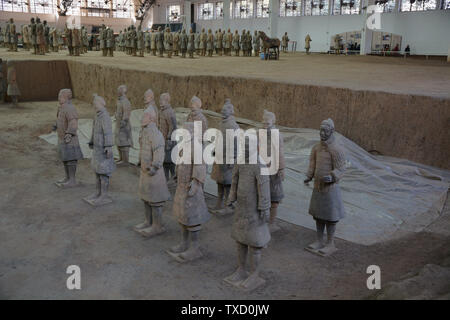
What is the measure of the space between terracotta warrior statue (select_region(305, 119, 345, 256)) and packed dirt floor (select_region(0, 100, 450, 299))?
0.39m

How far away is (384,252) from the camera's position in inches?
163

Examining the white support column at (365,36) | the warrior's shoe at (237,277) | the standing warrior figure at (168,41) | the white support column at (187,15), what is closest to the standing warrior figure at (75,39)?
the standing warrior figure at (168,41)

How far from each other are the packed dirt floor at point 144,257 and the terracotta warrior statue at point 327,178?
0.39 meters

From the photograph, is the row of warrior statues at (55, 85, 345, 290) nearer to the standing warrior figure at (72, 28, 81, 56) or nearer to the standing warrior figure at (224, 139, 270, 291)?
the standing warrior figure at (224, 139, 270, 291)

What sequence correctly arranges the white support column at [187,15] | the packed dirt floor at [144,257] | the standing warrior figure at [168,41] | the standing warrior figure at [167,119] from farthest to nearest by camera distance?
the white support column at [187,15] → the standing warrior figure at [168,41] → the standing warrior figure at [167,119] → the packed dirt floor at [144,257]

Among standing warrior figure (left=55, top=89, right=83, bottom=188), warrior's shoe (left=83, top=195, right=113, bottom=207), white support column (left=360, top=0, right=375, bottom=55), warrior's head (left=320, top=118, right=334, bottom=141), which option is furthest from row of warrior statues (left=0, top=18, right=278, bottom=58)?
warrior's head (left=320, top=118, right=334, bottom=141)

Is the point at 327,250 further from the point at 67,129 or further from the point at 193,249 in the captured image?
the point at 67,129

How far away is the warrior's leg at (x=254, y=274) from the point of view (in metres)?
3.49

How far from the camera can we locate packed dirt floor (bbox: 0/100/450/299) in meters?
3.47

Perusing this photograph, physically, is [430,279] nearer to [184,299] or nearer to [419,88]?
[184,299]

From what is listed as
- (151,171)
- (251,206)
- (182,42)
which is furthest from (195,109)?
(182,42)

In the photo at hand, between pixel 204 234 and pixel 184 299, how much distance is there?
1.32m

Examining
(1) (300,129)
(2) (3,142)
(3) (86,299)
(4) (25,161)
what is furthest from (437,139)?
(2) (3,142)

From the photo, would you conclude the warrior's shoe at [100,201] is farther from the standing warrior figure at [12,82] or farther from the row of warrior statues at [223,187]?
the standing warrior figure at [12,82]
